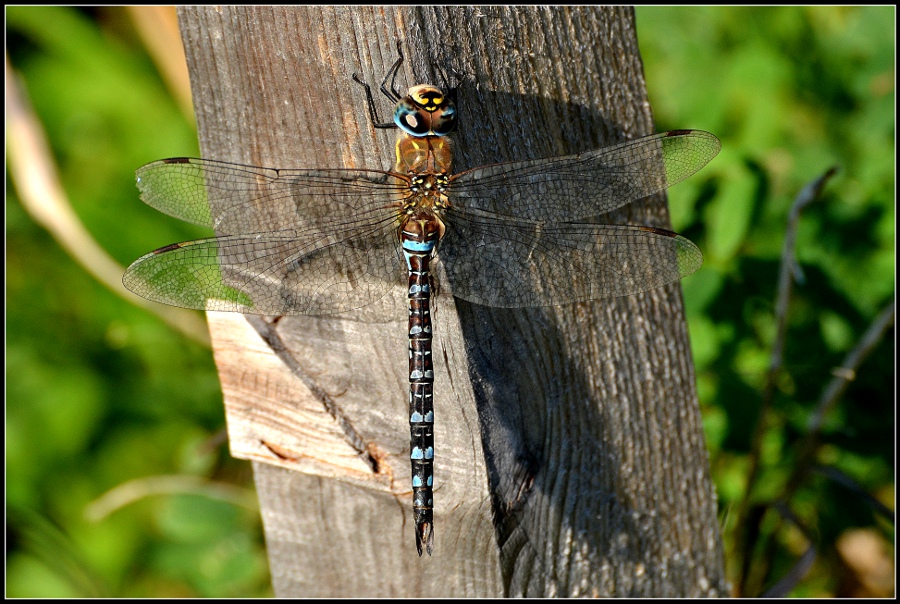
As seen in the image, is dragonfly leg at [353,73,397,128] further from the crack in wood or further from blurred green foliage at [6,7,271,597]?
blurred green foliage at [6,7,271,597]

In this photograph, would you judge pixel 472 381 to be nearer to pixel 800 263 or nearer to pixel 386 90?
pixel 386 90

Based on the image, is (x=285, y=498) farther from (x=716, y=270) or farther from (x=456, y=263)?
(x=716, y=270)

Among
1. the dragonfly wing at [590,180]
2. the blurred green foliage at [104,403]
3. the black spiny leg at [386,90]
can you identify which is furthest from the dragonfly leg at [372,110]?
the blurred green foliage at [104,403]

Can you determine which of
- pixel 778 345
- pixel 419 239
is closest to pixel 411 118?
pixel 419 239

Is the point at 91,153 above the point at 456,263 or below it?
above

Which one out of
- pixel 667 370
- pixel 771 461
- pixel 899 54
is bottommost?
pixel 771 461

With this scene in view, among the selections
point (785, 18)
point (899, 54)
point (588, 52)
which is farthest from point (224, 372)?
point (785, 18)

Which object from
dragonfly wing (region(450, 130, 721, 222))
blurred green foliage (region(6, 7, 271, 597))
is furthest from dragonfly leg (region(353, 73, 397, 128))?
blurred green foliage (region(6, 7, 271, 597))
